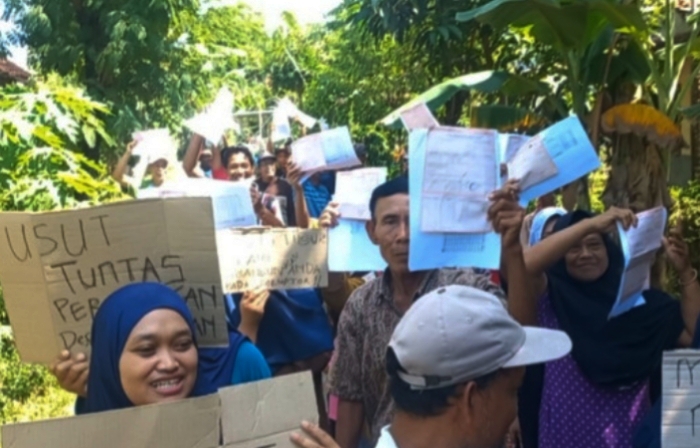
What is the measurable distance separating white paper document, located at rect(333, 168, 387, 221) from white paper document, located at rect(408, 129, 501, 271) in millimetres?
1256

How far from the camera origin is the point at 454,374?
7.42ft

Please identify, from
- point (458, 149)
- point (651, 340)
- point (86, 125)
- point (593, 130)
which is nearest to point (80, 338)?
point (458, 149)

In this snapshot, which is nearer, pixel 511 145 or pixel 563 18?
pixel 511 145

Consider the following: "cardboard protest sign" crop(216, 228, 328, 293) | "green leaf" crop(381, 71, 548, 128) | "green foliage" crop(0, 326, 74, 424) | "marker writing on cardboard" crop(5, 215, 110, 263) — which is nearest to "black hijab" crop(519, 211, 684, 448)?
"cardboard protest sign" crop(216, 228, 328, 293)

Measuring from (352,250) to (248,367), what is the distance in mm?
1587

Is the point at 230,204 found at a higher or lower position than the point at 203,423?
higher

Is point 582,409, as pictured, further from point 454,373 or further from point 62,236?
point 454,373

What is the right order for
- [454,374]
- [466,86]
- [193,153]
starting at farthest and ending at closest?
[466,86] → [193,153] → [454,374]

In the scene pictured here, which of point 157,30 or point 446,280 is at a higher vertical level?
point 157,30

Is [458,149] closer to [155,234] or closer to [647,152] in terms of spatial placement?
[155,234]

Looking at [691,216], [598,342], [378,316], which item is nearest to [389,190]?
[378,316]

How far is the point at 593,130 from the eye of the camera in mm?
9672

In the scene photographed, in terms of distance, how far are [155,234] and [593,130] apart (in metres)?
6.80

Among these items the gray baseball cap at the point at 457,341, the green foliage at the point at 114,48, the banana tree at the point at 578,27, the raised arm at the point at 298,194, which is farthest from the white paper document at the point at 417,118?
the green foliage at the point at 114,48
